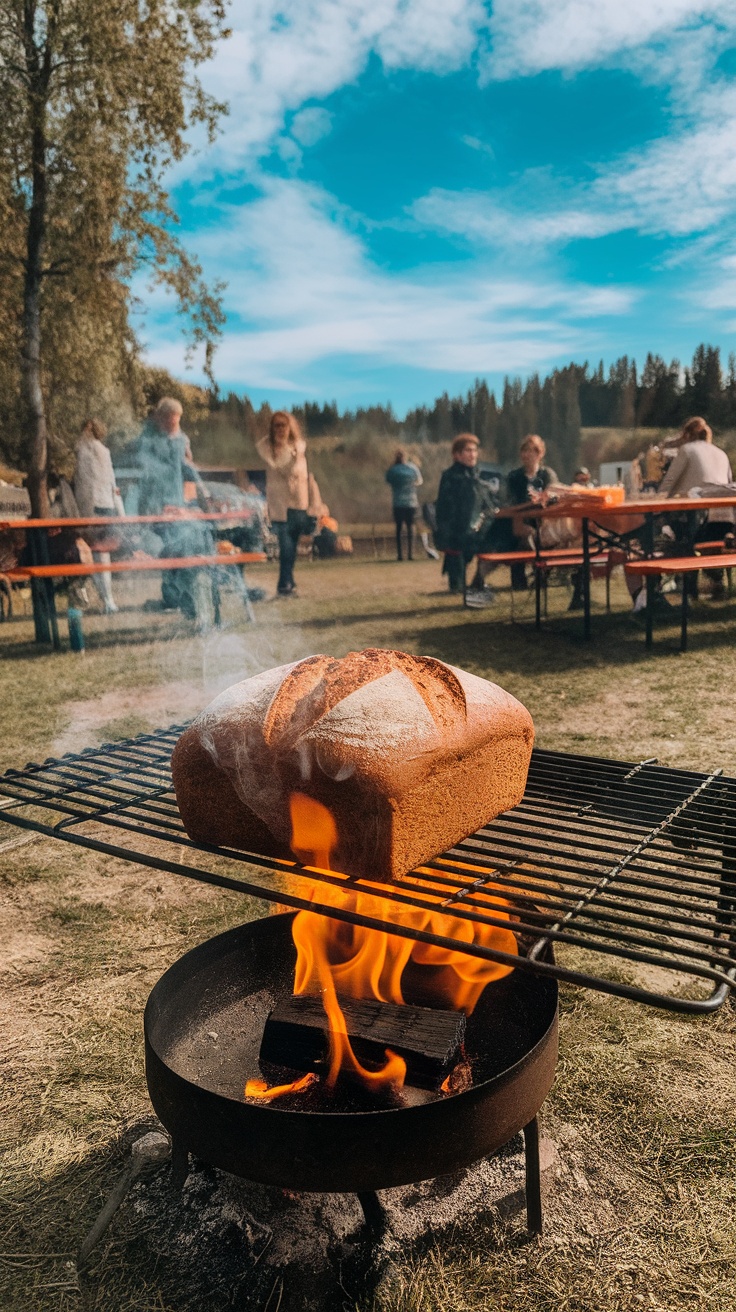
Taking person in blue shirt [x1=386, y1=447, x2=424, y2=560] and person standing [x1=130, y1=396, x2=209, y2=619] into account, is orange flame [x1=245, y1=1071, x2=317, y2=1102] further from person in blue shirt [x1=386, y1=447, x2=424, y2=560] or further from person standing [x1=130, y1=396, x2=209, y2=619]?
person in blue shirt [x1=386, y1=447, x2=424, y2=560]

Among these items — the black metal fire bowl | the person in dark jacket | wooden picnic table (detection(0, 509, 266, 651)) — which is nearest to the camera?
the black metal fire bowl

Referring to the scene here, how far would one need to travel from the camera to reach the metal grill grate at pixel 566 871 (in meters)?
1.61

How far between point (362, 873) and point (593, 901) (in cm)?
Result: 58

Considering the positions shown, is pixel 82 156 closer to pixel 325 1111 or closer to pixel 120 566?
pixel 120 566

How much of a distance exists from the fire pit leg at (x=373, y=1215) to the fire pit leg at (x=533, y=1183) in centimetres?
35

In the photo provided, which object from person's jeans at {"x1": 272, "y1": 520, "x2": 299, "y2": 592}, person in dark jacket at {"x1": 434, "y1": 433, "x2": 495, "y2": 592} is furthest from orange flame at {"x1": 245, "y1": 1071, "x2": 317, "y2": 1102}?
person's jeans at {"x1": 272, "y1": 520, "x2": 299, "y2": 592}

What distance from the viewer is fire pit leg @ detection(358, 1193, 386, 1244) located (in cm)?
197

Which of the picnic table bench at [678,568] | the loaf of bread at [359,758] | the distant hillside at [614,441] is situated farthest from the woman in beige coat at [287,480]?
the distant hillside at [614,441]

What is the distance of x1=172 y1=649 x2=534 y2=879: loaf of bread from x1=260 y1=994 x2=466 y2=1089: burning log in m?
0.33

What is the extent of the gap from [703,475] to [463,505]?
3390 mm

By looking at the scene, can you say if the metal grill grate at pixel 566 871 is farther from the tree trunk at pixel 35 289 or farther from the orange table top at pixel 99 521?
the tree trunk at pixel 35 289

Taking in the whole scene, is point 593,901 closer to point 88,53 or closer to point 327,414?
point 88,53

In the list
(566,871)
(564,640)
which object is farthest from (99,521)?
(566,871)

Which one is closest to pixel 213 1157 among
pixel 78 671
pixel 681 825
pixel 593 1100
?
pixel 593 1100
